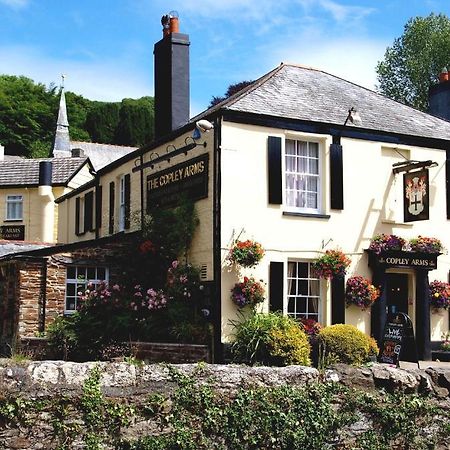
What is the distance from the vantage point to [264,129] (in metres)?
16.6

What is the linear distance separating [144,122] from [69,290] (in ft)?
194

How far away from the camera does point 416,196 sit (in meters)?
17.2

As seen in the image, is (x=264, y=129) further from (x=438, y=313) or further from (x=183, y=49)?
(x=438, y=313)

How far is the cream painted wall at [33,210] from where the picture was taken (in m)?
36.7

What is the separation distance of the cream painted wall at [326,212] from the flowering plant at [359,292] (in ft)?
1.06

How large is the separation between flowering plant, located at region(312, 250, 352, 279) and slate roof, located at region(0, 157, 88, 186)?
22.4 meters

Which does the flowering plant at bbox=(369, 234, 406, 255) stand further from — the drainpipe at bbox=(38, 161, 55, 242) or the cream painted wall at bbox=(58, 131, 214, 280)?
the drainpipe at bbox=(38, 161, 55, 242)

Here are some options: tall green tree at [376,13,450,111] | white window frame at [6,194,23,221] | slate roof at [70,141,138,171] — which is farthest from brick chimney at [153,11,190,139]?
slate roof at [70,141,138,171]

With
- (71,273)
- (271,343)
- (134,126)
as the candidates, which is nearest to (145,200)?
(71,273)

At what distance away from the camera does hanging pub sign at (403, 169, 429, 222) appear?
1693cm

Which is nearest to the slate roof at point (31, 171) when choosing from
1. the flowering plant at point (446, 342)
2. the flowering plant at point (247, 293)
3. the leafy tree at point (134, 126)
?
the flowering plant at point (247, 293)

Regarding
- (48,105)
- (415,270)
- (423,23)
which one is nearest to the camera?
(415,270)

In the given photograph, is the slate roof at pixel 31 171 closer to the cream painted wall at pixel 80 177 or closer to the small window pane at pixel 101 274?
the cream painted wall at pixel 80 177

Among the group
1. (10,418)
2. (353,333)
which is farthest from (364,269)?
(10,418)
